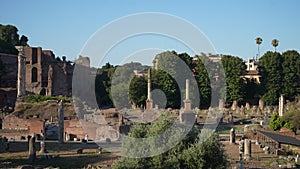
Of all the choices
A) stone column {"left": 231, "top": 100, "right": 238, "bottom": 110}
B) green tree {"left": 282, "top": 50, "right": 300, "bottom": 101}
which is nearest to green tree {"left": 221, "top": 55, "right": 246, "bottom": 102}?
stone column {"left": 231, "top": 100, "right": 238, "bottom": 110}

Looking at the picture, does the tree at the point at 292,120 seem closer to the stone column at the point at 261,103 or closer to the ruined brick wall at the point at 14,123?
the ruined brick wall at the point at 14,123

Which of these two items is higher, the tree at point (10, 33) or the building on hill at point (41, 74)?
the tree at point (10, 33)

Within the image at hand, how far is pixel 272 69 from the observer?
6388 centimetres

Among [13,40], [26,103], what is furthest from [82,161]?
[13,40]

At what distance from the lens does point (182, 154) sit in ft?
50.1

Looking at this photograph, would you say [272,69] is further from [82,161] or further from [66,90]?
[82,161]

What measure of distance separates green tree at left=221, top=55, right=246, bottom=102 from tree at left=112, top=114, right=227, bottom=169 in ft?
147

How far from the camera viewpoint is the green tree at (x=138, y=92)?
189ft

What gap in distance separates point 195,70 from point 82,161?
40164 mm

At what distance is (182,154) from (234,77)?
1858 inches

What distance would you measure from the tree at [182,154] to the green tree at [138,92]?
135 ft

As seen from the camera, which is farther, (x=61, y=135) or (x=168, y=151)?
(x=61, y=135)

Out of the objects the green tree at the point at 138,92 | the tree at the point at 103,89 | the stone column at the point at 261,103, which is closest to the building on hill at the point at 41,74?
the tree at the point at 103,89

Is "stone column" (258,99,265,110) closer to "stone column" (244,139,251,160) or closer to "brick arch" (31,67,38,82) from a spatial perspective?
"brick arch" (31,67,38,82)
